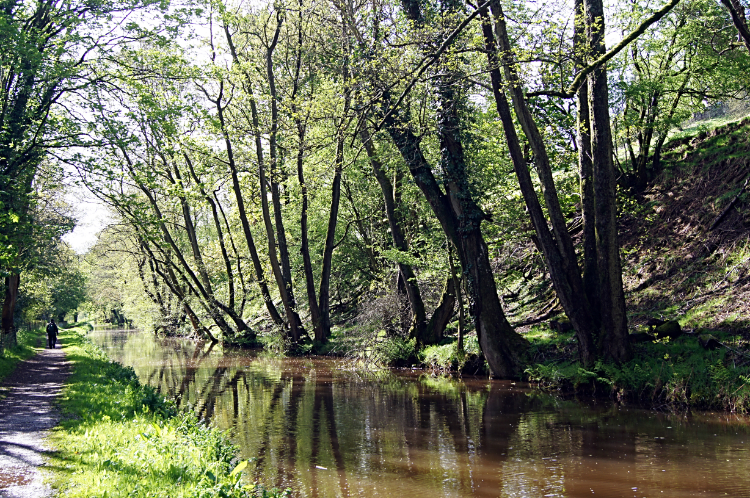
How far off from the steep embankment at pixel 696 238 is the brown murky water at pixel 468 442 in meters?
3.59

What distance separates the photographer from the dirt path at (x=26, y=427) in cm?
619

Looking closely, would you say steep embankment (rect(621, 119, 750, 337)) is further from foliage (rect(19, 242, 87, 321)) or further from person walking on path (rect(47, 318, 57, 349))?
person walking on path (rect(47, 318, 57, 349))

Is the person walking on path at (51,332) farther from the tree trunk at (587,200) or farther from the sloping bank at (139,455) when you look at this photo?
the tree trunk at (587,200)

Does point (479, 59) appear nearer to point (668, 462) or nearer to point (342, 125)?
point (342, 125)

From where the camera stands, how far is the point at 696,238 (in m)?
17.1

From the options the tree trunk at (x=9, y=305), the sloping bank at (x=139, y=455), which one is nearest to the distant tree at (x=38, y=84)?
the sloping bank at (x=139, y=455)

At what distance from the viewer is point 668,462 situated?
8.30 metres

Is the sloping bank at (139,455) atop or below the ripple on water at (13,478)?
atop

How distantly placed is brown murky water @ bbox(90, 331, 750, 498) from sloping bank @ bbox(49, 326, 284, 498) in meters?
1.14

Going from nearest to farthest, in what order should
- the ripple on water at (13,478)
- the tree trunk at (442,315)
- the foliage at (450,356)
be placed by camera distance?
the ripple on water at (13,478) < the foliage at (450,356) < the tree trunk at (442,315)

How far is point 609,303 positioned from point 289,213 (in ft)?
61.0

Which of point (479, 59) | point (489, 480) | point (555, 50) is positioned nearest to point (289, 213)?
point (479, 59)

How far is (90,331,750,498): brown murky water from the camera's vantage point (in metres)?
7.51

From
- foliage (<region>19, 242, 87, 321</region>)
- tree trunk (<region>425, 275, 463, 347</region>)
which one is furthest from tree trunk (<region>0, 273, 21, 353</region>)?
tree trunk (<region>425, 275, 463, 347</region>)
